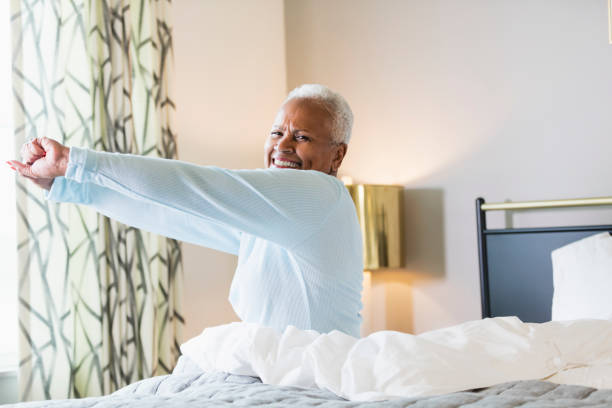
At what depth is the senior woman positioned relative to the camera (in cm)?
110

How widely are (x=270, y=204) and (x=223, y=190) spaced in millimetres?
94

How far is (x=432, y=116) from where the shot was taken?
326 centimetres

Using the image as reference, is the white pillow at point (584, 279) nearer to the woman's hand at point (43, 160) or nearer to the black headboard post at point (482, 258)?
the black headboard post at point (482, 258)

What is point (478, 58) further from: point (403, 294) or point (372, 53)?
point (403, 294)

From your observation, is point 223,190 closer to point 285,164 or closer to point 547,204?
point 285,164

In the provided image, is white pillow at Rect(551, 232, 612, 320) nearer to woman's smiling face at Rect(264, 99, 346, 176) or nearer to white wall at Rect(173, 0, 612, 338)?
white wall at Rect(173, 0, 612, 338)

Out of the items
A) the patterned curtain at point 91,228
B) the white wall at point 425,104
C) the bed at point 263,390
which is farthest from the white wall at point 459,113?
the bed at point 263,390

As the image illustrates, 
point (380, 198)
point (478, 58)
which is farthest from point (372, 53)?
point (380, 198)

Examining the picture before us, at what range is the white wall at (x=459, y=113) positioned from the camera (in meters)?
2.79

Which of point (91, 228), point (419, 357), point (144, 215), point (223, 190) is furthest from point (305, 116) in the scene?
point (91, 228)

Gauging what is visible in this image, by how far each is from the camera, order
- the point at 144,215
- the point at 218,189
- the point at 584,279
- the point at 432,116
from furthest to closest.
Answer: the point at 432,116, the point at 584,279, the point at 144,215, the point at 218,189

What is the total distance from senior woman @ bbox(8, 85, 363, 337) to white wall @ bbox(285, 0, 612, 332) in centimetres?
147

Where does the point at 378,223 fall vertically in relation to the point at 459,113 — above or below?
below

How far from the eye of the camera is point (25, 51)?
2605mm
